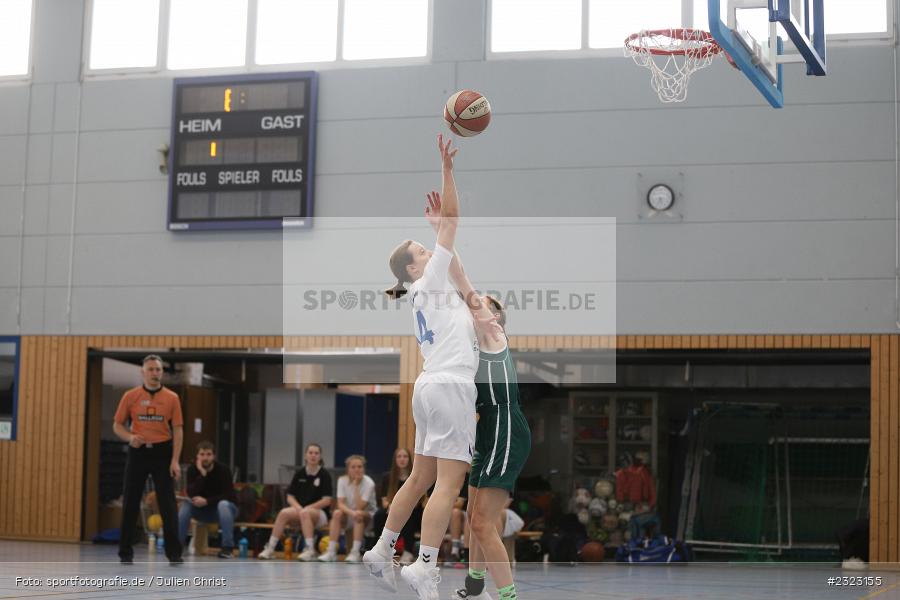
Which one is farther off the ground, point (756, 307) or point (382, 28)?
point (382, 28)

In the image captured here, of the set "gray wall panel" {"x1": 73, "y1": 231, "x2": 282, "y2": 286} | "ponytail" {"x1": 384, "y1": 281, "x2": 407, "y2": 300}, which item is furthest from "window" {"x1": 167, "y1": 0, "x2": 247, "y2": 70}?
"ponytail" {"x1": 384, "y1": 281, "x2": 407, "y2": 300}

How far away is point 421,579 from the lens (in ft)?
17.9

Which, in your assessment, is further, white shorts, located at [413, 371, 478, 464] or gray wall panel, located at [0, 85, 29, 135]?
gray wall panel, located at [0, 85, 29, 135]

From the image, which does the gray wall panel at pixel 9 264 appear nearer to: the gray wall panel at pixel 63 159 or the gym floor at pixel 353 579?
the gray wall panel at pixel 63 159

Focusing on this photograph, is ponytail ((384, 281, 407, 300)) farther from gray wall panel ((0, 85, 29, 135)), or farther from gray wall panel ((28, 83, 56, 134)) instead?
gray wall panel ((0, 85, 29, 135))

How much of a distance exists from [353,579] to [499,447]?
3.55 metres

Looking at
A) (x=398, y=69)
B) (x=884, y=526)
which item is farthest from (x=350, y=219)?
(x=884, y=526)

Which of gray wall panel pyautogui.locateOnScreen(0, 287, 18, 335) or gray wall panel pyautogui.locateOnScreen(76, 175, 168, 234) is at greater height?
gray wall panel pyautogui.locateOnScreen(76, 175, 168, 234)

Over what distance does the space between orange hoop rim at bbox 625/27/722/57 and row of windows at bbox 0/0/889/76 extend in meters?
2.23

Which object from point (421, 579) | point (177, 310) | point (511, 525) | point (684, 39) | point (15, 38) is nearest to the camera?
point (421, 579)

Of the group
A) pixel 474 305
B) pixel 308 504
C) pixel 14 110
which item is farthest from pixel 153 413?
pixel 14 110

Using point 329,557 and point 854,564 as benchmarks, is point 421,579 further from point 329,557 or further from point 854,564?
point 854,564

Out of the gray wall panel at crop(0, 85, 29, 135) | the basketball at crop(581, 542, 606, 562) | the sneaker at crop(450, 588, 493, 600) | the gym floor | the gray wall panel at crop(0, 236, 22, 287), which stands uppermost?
the gray wall panel at crop(0, 85, 29, 135)

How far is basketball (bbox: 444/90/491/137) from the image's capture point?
22.1 ft
